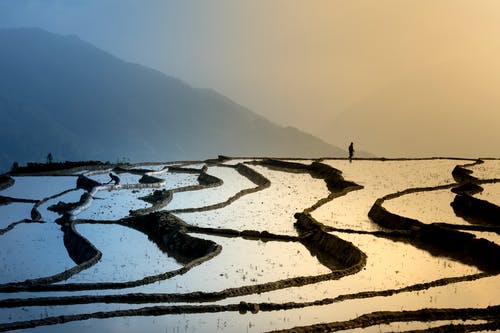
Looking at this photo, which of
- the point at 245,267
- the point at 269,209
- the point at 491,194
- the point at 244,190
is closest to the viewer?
the point at 245,267

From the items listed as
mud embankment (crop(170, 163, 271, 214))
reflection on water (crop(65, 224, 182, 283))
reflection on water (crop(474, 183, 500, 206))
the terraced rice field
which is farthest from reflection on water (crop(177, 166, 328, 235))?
reflection on water (crop(474, 183, 500, 206))

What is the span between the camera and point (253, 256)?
20.6 m

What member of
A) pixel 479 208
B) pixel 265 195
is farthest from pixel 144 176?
pixel 479 208

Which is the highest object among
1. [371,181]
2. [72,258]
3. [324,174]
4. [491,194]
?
[324,174]

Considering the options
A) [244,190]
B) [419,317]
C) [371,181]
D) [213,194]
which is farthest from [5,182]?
[419,317]

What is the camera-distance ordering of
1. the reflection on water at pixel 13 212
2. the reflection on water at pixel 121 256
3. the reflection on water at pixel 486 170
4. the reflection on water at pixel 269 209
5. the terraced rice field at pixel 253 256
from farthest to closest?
the reflection on water at pixel 486 170 < the reflection on water at pixel 13 212 < the reflection on water at pixel 269 209 < the reflection on water at pixel 121 256 < the terraced rice field at pixel 253 256

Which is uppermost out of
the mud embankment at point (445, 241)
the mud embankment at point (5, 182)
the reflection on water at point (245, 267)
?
the mud embankment at point (5, 182)

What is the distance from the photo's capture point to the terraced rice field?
13844 mm

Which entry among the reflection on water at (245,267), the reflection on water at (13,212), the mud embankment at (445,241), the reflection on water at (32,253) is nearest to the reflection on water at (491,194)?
the mud embankment at (445,241)

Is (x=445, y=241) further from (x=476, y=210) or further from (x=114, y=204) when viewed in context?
(x=114, y=204)

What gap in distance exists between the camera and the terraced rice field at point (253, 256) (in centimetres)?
1384

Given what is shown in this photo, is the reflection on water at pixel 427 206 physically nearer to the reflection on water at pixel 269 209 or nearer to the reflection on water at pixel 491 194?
the reflection on water at pixel 491 194

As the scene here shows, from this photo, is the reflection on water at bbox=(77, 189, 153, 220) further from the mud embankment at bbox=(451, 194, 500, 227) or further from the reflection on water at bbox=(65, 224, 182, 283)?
the mud embankment at bbox=(451, 194, 500, 227)

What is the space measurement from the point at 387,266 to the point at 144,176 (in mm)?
26333
